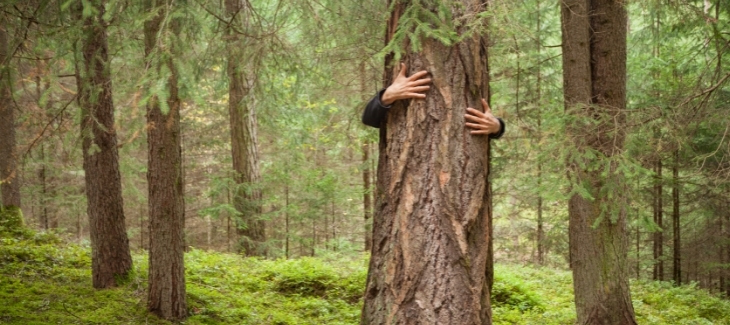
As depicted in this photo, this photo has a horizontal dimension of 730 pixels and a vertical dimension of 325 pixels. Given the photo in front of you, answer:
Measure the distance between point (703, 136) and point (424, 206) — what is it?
35.6ft

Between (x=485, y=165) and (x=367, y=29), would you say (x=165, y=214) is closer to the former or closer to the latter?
(x=367, y=29)

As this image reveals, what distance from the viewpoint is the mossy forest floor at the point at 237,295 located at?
21.5 feet

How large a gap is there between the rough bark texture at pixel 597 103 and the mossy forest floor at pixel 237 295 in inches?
52.0

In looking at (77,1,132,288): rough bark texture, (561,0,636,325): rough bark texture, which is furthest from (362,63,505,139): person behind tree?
(77,1,132,288): rough bark texture

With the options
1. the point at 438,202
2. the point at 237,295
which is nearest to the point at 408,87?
the point at 438,202

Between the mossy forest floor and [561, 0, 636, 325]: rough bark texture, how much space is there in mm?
1321

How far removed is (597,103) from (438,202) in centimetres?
392

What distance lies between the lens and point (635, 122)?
614cm

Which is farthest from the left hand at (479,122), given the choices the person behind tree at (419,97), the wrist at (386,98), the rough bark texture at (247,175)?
the rough bark texture at (247,175)

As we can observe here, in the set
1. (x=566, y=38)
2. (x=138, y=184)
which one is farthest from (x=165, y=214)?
(x=138, y=184)

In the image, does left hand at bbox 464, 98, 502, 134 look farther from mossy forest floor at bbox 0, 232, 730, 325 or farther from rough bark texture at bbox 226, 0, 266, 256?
rough bark texture at bbox 226, 0, 266, 256

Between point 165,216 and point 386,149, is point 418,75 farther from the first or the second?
point 165,216

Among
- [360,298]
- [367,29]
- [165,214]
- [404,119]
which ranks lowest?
[360,298]

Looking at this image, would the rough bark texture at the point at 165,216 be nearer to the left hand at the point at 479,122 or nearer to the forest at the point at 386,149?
the forest at the point at 386,149
